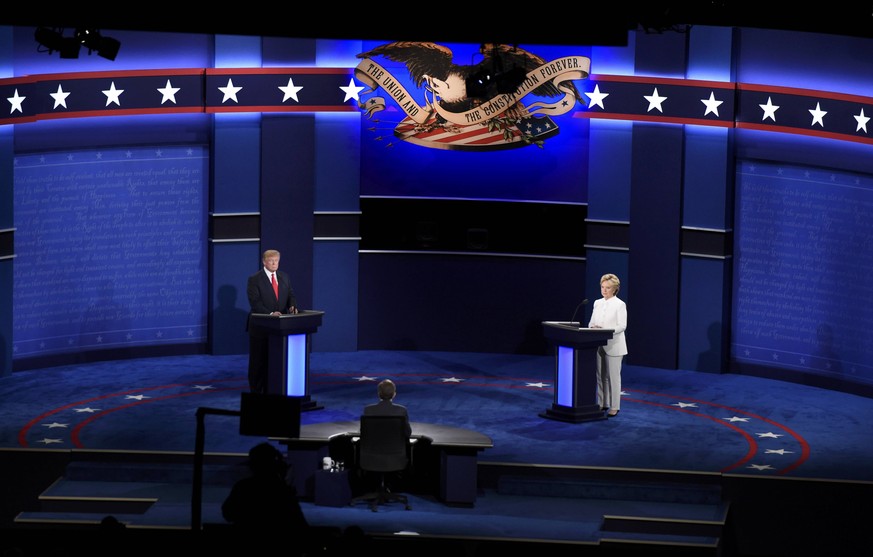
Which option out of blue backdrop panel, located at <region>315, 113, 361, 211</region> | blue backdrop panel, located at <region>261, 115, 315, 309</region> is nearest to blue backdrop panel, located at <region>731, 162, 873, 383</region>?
blue backdrop panel, located at <region>315, 113, 361, 211</region>

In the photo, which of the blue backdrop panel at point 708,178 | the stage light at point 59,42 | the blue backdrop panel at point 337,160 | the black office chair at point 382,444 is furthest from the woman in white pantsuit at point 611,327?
the stage light at point 59,42

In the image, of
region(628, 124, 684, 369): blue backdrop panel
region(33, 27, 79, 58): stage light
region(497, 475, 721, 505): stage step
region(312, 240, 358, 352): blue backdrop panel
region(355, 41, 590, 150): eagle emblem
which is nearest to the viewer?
region(497, 475, 721, 505): stage step

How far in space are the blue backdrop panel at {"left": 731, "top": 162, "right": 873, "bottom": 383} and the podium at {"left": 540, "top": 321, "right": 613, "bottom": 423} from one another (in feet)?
9.88

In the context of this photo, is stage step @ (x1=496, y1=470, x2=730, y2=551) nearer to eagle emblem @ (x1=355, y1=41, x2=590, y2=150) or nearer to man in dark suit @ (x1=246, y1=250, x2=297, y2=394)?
man in dark suit @ (x1=246, y1=250, x2=297, y2=394)

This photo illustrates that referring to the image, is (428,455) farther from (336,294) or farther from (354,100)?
(354,100)

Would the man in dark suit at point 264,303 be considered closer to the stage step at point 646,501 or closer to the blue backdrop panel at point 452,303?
the blue backdrop panel at point 452,303

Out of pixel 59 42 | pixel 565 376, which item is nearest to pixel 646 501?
pixel 565 376

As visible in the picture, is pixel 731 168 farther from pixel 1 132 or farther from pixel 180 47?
pixel 1 132

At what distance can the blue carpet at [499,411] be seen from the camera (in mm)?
11719

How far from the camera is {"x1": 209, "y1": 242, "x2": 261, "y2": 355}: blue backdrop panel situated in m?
15.5

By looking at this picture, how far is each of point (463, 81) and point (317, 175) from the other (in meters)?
1.99

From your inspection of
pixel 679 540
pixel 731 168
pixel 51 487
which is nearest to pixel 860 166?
pixel 731 168

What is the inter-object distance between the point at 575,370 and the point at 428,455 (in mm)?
2166

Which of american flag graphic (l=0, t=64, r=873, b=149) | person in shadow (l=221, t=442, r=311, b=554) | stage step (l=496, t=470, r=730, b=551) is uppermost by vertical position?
american flag graphic (l=0, t=64, r=873, b=149)
